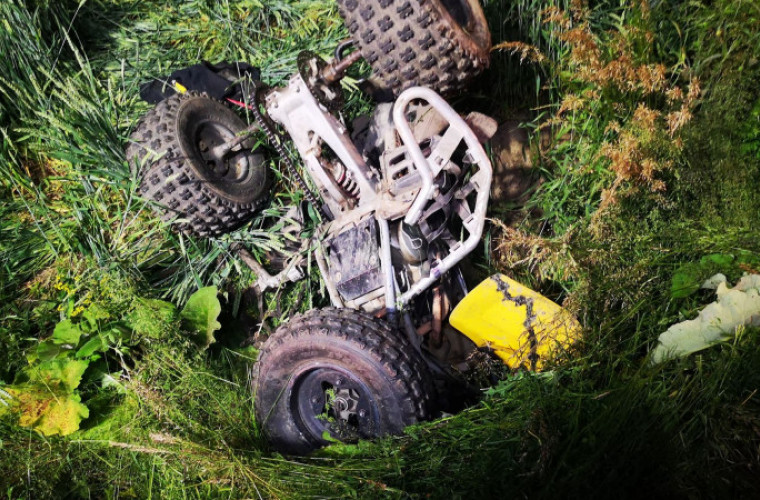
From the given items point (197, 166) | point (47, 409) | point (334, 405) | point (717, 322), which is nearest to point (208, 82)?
point (197, 166)

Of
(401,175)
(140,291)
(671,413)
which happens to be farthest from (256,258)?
(671,413)

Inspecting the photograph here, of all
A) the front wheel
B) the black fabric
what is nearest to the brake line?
the black fabric

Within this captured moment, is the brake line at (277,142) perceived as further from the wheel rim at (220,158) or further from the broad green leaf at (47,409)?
the broad green leaf at (47,409)

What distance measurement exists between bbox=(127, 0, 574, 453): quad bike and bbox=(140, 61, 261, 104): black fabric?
14.2 inches

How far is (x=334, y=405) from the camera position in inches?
102

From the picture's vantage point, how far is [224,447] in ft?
8.48

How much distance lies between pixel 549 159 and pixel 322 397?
1.96 meters

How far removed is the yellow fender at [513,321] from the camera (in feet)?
8.34

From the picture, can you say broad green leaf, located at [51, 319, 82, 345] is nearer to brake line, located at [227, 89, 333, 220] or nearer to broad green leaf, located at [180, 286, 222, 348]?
broad green leaf, located at [180, 286, 222, 348]

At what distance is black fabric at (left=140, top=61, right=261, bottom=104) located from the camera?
3645mm

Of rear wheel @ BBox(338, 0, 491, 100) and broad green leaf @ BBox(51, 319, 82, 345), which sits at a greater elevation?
rear wheel @ BBox(338, 0, 491, 100)

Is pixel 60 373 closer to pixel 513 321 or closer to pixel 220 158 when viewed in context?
pixel 220 158

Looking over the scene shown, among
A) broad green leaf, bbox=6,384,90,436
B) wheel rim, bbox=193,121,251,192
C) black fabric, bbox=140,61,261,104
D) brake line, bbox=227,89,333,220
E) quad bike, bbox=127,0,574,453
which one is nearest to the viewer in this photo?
quad bike, bbox=127,0,574,453

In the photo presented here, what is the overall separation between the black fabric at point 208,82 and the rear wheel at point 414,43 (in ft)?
3.94
